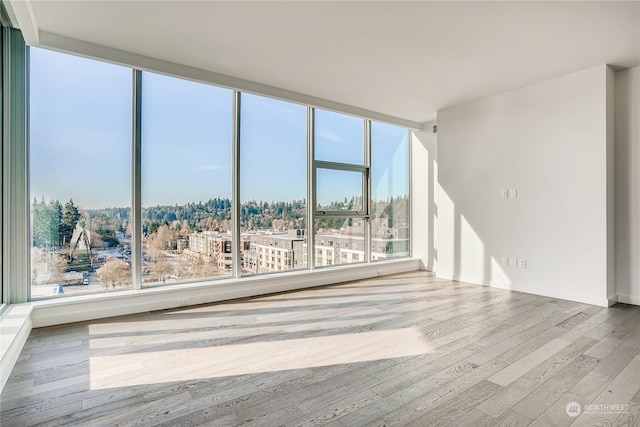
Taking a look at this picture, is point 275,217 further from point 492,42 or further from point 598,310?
point 598,310

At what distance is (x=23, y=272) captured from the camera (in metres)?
3.05

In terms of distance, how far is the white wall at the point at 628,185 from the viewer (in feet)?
12.1

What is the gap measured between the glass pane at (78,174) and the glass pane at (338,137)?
2.51 metres

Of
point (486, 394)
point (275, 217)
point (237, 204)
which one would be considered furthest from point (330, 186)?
point (486, 394)

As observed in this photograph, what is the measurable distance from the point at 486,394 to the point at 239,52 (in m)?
3.53

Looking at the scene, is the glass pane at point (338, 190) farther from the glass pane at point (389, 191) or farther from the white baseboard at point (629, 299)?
the white baseboard at point (629, 299)

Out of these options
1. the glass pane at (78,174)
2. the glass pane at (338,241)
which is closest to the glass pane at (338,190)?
the glass pane at (338,241)

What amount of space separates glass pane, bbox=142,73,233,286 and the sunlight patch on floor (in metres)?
1.50

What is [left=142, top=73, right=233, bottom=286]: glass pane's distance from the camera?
373cm

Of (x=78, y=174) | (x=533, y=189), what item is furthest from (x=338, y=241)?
(x=78, y=174)

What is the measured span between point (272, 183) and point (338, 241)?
1469 mm

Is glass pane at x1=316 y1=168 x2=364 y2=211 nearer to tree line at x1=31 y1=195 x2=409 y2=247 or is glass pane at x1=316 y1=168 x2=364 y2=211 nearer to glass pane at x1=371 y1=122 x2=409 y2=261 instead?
tree line at x1=31 y1=195 x2=409 y2=247

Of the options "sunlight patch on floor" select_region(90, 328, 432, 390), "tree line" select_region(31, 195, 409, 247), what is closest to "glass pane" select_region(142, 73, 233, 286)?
"tree line" select_region(31, 195, 409, 247)

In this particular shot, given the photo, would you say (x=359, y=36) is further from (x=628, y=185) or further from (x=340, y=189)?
(x=628, y=185)
